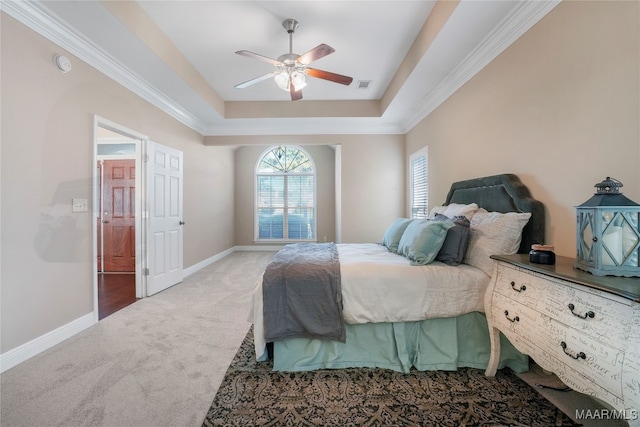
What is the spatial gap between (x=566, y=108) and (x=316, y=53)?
1899 mm

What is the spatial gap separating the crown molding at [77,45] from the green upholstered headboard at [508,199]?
389 centimetres

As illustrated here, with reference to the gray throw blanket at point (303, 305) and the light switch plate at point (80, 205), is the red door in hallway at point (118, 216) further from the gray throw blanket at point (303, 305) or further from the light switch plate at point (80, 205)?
the gray throw blanket at point (303, 305)

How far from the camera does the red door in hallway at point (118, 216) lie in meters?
A: 4.99

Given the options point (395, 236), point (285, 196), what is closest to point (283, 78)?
point (395, 236)

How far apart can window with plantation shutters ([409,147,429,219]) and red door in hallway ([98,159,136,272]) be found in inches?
202

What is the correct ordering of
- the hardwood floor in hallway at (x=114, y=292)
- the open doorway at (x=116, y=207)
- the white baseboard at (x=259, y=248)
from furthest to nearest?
1. the white baseboard at (x=259, y=248)
2. the open doorway at (x=116, y=207)
3. the hardwood floor in hallway at (x=114, y=292)

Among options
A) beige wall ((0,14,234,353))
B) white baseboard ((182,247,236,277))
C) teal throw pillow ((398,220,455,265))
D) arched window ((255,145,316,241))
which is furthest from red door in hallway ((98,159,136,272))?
teal throw pillow ((398,220,455,265))

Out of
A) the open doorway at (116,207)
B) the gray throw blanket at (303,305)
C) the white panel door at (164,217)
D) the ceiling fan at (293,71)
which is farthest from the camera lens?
the open doorway at (116,207)

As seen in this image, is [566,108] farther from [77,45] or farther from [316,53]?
[77,45]

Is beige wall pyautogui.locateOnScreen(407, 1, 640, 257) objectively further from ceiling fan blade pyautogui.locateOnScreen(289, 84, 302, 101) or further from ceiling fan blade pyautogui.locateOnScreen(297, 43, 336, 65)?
ceiling fan blade pyautogui.locateOnScreen(289, 84, 302, 101)

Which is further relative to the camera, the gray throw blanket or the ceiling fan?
the ceiling fan

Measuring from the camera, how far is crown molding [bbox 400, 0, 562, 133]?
1918 millimetres

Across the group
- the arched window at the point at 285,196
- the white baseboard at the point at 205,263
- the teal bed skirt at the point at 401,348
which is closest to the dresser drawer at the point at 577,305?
the teal bed skirt at the point at 401,348

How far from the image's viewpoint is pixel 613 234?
118cm
